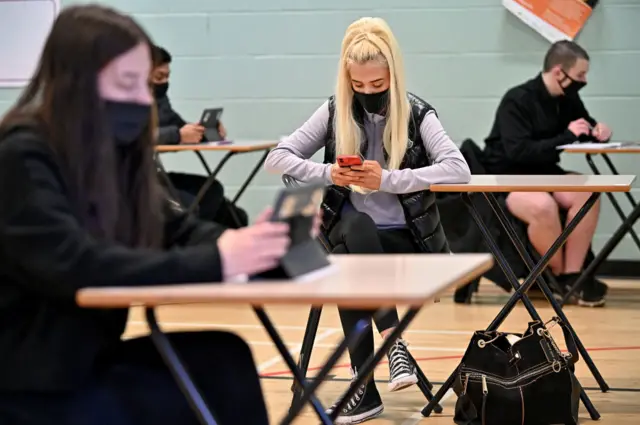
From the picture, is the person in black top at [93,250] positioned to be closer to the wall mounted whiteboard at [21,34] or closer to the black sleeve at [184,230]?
the black sleeve at [184,230]

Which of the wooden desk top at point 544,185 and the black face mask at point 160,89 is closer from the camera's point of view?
the wooden desk top at point 544,185

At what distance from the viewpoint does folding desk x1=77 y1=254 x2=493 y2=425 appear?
1.44m

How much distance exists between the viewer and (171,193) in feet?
6.82

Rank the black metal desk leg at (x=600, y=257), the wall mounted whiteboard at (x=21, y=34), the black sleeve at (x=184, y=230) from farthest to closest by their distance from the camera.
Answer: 1. the wall mounted whiteboard at (x=21, y=34)
2. the black metal desk leg at (x=600, y=257)
3. the black sleeve at (x=184, y=230)

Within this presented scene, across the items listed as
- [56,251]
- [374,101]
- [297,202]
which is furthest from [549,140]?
[56,251]

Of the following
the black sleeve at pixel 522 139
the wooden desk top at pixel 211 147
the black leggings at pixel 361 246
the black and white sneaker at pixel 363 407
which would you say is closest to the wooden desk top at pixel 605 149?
the black sleeve at pixel 522 139

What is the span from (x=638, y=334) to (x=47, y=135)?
3.25m

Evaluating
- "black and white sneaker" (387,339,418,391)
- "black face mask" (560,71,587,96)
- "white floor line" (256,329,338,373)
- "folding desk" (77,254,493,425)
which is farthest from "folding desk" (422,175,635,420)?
"black face mask" (560,71,587,96)

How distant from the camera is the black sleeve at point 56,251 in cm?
155

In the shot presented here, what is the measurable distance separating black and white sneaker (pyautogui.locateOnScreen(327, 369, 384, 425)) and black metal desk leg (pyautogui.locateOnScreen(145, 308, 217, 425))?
1.46m

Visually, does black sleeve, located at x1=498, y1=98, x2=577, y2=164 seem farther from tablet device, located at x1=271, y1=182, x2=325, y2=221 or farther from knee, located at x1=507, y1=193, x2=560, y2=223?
tablet device, located at x1=271, y1=182, x2=325, y2=221

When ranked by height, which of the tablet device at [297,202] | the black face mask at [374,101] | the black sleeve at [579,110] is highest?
the tablet device at [297,202]

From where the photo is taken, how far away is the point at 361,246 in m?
3.09

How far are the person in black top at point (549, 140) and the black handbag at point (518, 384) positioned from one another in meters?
2.26
